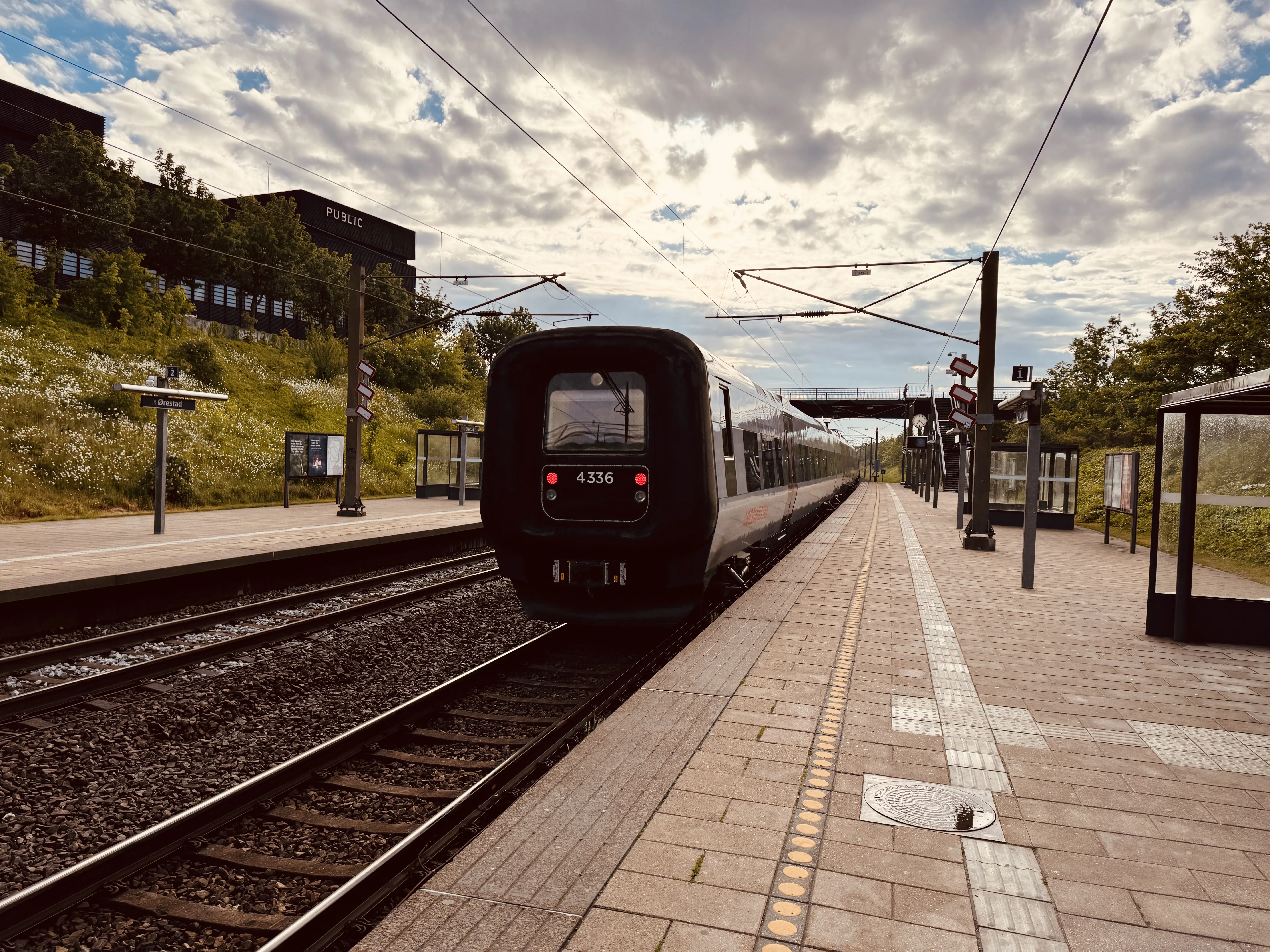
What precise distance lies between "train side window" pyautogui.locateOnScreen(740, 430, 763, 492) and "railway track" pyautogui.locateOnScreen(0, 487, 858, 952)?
371cm

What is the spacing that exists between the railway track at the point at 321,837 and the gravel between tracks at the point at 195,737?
343 millimetres

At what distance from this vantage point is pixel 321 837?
3895 millimetres

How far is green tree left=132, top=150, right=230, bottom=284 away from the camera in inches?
1464

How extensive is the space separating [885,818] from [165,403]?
12.3 metres

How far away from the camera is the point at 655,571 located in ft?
22.6

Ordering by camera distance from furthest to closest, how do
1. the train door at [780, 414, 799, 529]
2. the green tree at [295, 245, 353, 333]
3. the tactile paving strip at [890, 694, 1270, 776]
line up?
the green tree at [295, 245, 353, 333] → the train door at [780, 414, 799, 529] → the tactile paving strip at [890, 694, 1270, 776]

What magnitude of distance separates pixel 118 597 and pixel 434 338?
38.0 meters

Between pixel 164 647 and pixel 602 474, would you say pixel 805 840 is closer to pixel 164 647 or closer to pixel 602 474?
pixel 602 474

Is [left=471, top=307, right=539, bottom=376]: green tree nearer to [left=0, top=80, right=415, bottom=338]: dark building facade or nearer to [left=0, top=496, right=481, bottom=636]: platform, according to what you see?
[left=0, top=80, right=415, bottom=338]: dark building facade

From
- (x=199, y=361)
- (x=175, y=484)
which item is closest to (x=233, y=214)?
(x=199, y=361)

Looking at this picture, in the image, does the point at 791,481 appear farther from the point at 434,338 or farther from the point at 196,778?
the point at 434,338

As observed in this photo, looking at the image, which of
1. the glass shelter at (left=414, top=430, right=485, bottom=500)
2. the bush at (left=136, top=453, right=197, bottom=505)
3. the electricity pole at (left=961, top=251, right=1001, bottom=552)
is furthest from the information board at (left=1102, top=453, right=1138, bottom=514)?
the bush at (left=136, top=453, right=197, bottom=505)

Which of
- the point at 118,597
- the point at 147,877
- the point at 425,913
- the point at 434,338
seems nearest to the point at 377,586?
the point at 118,597

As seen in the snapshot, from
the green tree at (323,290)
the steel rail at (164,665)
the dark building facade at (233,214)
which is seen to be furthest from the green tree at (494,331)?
the steel rail at (164,665)
